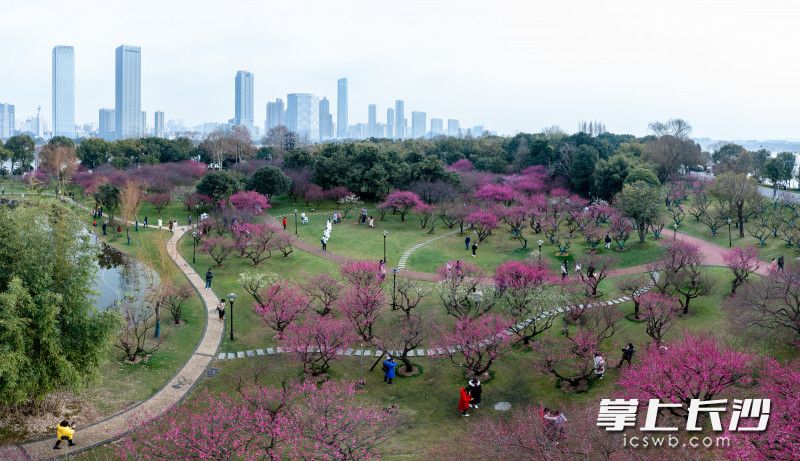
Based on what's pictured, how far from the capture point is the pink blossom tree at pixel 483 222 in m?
41.5

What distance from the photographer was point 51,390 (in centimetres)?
1698

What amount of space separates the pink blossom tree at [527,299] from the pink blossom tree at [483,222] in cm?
1468

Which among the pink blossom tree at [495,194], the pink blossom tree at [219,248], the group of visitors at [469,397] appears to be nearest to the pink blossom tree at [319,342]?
the group of visitors at [469,397]

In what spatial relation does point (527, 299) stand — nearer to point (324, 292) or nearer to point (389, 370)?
point (389, 370)

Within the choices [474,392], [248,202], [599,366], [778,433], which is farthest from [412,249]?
[778,433]

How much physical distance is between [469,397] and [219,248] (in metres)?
23.4

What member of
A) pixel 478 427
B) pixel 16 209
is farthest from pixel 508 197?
pixel 16 209

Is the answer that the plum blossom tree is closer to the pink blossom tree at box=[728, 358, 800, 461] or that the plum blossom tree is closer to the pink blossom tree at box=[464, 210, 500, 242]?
the pink blossom tree at box=[728, 358, 800, 461]

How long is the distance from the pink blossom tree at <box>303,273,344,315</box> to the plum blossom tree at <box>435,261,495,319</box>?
4.81 metres

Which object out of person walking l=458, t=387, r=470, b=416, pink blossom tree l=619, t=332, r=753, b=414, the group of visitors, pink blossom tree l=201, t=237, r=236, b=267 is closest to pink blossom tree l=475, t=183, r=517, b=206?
pink blossom tree l=201, t=237, r=236, b=267

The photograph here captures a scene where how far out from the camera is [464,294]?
25.9 metres

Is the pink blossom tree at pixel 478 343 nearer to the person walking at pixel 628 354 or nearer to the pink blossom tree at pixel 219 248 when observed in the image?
the person walking at pixel 628 354

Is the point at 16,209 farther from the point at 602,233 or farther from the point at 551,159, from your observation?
the point at 551,159

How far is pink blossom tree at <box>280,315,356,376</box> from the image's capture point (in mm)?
20359
